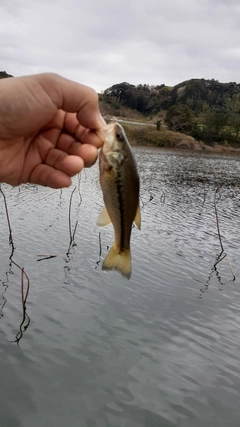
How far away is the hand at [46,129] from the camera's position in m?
2.88

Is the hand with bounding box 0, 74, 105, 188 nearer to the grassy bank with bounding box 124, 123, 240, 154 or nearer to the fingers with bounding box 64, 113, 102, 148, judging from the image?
the fingers with bounding box 64, 113, 102, 148

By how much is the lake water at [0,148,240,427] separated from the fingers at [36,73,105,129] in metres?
5.22

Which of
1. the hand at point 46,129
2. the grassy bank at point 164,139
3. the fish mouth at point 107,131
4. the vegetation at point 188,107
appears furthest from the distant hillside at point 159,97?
the fish mouth at point 107,131

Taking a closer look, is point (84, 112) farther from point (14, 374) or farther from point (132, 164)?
point (14, 374)

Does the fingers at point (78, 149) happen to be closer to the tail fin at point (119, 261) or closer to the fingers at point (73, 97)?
the fingers at point (73, 97)

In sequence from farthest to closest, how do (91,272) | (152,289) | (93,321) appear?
(91,272) → (152,289) → (93,321)

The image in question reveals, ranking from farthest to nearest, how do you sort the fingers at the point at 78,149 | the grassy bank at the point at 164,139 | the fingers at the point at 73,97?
the grassy bank at the point at 164,139, the fingers at the point at 78,149, the fingers at the point at 73,97

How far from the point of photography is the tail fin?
3.40m

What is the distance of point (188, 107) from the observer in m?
111

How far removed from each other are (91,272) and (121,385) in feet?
17.4

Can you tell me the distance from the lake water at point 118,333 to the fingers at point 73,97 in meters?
5.22

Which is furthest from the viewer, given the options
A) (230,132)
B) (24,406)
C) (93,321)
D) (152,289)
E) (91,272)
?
(230,132)

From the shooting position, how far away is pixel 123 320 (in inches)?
375

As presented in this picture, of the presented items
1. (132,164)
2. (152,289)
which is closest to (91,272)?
(152,289)
